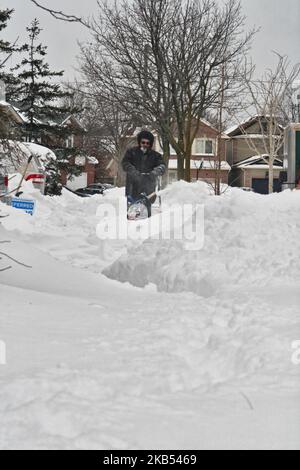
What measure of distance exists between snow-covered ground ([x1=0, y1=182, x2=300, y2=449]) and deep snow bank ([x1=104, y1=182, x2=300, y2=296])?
0.02 m

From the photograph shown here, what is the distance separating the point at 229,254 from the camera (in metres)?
6.80

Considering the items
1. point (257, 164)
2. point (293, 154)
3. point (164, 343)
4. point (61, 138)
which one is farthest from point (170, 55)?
point (257, 164)

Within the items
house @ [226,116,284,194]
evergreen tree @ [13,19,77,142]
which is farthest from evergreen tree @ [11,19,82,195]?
house @ [226,116,284,194]

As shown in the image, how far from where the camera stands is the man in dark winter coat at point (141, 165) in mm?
12461

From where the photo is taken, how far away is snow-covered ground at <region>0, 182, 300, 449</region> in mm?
2438

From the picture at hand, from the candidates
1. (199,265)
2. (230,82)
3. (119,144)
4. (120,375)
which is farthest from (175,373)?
(119,144)

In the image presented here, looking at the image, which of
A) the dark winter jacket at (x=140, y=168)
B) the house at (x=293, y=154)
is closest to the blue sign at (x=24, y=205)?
the dark winter jacket at (x=140, y=168)

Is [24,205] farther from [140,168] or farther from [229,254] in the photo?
[229,254]

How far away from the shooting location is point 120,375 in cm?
307

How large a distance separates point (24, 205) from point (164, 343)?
9902 millimetres

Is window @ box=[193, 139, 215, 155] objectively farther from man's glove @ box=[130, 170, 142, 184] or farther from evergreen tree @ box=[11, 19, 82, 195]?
man's glove @ box=[130, 170, 142, 184]

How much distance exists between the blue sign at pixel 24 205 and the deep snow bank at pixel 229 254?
5681mm
